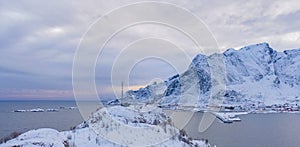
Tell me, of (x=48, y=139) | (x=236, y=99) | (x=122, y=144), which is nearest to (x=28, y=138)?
(x=48, y=139)

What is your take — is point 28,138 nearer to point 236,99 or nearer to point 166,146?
point 166,146

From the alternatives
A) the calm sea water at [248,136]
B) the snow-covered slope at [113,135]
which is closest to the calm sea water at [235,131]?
the calm sea water at [248,136]

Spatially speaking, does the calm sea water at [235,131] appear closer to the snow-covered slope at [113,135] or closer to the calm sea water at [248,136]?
the calm sea water at [248,136]

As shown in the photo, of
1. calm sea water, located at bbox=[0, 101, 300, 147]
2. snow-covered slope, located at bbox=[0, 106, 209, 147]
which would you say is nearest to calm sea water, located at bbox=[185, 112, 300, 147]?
calm sea water, located at bbox=[0, 101, 300, 147]

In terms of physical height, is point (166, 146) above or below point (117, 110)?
below

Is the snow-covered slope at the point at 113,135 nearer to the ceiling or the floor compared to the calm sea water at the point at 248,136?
nearer to the ceiling

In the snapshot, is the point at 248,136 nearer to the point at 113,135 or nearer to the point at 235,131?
the point at 235,131

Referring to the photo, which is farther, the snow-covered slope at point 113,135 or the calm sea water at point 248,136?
the calm sea water at point 248,136

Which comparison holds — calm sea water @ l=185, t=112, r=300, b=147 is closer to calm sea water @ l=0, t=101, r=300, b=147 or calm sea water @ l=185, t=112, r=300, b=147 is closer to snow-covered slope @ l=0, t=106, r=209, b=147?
calm sea water @ l=0, t=101, r=300, b=147

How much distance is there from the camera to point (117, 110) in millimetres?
26172

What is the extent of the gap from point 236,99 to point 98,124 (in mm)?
165495

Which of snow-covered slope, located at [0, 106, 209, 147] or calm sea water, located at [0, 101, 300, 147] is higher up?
snow-covered slope, located at [0, 106, 209, 147]

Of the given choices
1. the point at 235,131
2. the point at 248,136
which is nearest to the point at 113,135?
the point at 248,136

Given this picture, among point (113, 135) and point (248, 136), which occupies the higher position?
point (113, 135)
